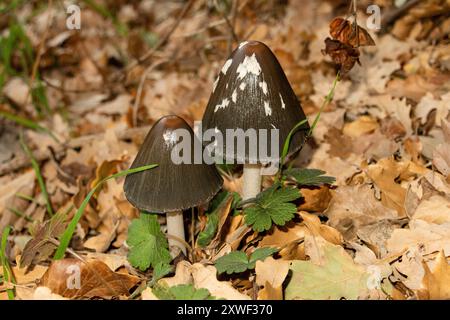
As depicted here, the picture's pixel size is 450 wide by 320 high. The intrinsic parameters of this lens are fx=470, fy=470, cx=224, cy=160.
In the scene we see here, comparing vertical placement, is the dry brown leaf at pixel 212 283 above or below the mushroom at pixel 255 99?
below

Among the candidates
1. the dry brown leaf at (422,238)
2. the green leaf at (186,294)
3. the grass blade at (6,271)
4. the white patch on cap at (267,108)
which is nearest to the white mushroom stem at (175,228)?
the green leaf at (186,294)

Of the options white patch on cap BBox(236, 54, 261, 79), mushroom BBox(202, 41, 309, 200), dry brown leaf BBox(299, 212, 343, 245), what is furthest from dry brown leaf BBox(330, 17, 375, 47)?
dry brown leaf BBox(299, 212, 343, 245)

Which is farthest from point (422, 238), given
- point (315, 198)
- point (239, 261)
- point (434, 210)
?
point (239, 261)

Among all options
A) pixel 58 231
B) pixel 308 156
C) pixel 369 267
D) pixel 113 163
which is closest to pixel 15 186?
pixel 113 163

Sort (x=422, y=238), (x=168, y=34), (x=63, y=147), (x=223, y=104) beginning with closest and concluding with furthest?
1. (x=422, y=238)
2. (x=223, y=104)
3. (x=63, y=147)
4. (x=168, y=34)

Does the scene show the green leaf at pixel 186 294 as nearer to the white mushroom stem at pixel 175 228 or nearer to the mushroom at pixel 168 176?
the mushroom at pixel 168 176

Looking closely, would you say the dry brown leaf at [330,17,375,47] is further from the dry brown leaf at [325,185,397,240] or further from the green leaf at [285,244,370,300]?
the green leaf at [285,244,370,300]

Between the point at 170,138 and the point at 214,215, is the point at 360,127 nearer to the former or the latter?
the point at 214,215
